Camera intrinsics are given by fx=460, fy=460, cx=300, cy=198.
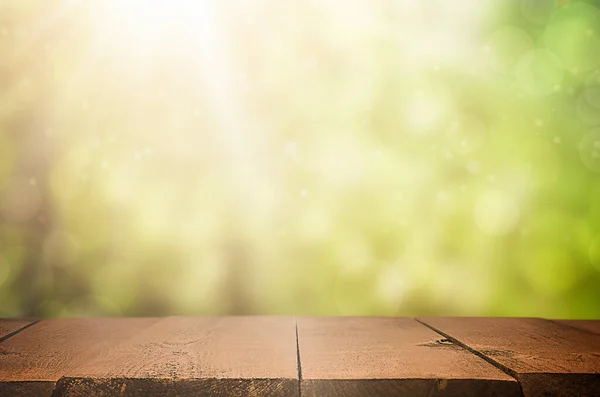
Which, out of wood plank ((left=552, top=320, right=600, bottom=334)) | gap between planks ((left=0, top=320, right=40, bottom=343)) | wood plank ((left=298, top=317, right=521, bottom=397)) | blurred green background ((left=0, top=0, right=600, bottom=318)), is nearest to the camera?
wood plank ((left=298, top=317, right=521, bottom=397))

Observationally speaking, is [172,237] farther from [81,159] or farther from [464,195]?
[464,195]

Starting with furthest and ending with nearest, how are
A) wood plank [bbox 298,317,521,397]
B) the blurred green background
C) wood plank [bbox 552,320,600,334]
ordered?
the blurred green background < wood plank [bbox 552,320,600,334] < wood plank [bbox 298,317,521,397]

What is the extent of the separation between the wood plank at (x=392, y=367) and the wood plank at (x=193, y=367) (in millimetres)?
40

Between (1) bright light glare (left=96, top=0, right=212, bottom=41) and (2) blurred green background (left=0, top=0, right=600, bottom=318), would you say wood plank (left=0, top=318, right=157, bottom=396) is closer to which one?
(2) blurred green background (left=0, top=0, right=600, bottom=318)

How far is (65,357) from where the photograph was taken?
2.52 ft

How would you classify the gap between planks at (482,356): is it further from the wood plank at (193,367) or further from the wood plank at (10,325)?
the wood plank at (10,325)

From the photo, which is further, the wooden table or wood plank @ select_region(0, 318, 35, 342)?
wood plank @ select_region(0, 318, 35, 342)

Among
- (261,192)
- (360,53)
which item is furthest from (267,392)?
(360,53)

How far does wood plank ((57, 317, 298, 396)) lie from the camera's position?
2.08 ft

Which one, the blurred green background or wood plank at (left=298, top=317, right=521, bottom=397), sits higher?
the blurred green background

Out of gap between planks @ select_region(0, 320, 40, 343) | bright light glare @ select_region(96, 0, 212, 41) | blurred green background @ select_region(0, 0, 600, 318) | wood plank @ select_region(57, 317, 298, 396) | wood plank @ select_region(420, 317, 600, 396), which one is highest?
bright light glare @ select_region(96, 0, 212, 41)

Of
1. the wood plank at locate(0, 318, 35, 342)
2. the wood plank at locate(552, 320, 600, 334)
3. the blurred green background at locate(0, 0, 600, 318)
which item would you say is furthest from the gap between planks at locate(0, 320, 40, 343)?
the wood plank at locate(552, 320, 600, 334)

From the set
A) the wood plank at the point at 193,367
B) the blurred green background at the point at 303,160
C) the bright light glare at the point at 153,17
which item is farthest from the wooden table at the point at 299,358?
the bright light glare at the point at 153,17

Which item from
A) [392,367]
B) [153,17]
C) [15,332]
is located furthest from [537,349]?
[153,17]
